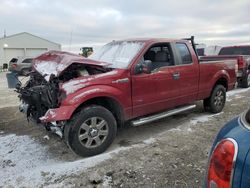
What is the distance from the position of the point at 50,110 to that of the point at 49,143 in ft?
3.95

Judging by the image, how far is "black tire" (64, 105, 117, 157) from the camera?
4242 millimetres

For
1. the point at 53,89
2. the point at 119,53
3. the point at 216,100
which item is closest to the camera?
the point at 53,89

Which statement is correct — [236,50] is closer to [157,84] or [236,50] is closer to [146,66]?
[157,84]

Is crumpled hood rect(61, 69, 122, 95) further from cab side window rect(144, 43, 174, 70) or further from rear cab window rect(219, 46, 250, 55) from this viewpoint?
rear cab window rect(219, 46, 250, 55)

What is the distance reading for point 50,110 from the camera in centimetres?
421

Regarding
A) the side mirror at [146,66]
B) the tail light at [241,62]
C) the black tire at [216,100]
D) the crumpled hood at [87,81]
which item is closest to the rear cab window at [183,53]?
the side mirror at [146,66]

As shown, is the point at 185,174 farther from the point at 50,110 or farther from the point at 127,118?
the point at 50,110

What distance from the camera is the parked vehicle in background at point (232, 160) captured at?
4.79ft

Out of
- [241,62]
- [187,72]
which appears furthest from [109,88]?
[241,62]

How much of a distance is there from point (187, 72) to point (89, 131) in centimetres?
257

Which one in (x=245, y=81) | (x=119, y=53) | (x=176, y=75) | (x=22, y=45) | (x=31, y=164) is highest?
(x=22, y=45)

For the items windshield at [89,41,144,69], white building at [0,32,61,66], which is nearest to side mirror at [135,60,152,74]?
windshield at [89,41,144,69]

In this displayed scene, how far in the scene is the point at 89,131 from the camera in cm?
440

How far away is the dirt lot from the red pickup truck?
1.17ft
